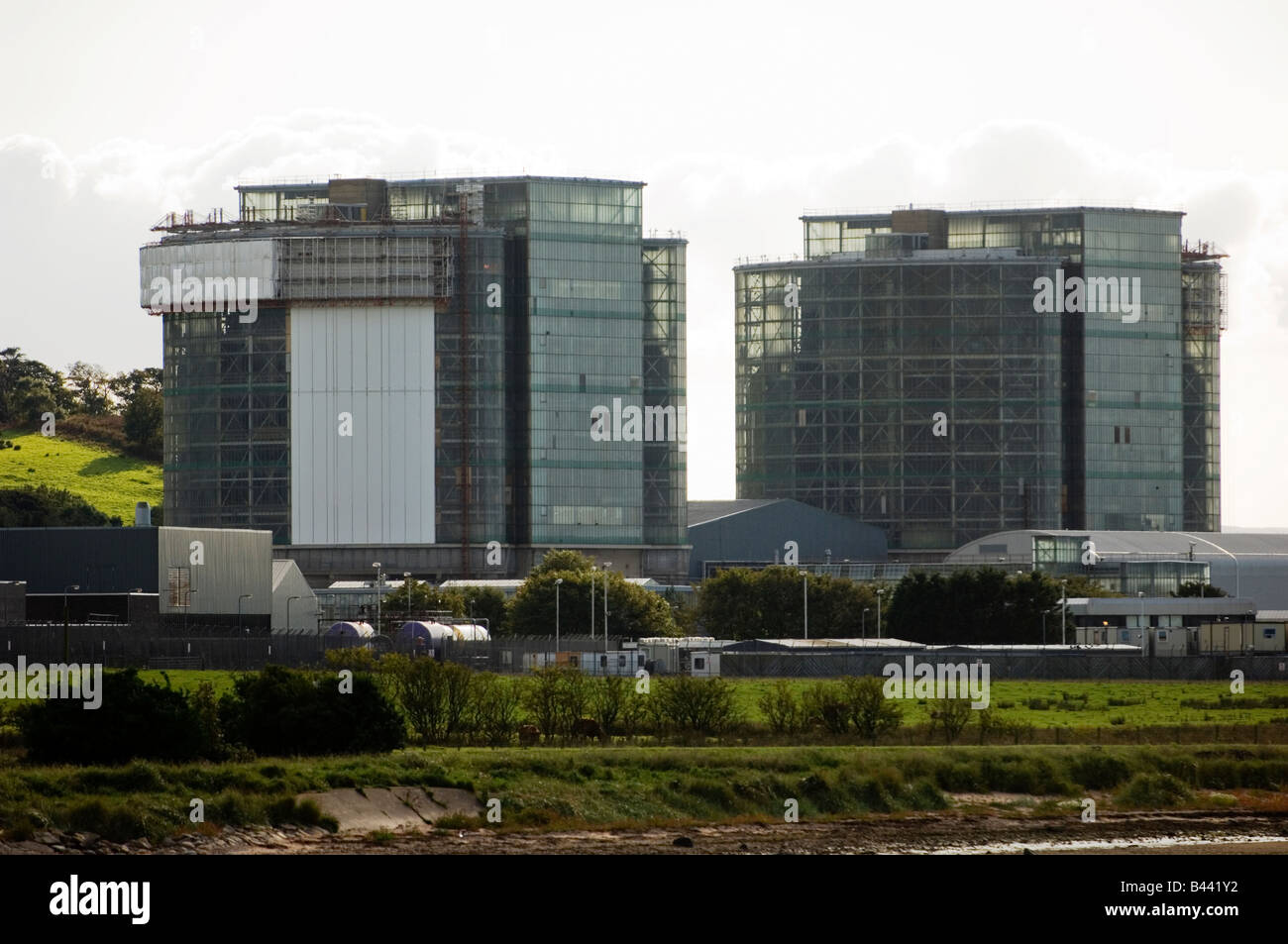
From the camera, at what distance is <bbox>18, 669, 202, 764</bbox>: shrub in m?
65.8

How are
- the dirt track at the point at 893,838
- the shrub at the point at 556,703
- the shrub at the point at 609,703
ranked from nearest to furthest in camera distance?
the dirt track at the point at 893,838 < the shrub at the point at 556,703 < the shrub at the point at 609,703

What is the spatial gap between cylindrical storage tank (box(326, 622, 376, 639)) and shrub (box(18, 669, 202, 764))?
67071 millimetres

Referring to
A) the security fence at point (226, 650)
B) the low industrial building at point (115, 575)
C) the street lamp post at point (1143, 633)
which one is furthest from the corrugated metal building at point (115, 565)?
the street lamp post at point (1143, 633)

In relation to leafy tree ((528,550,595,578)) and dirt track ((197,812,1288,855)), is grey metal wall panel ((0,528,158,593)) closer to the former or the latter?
leafy tree ((528,550,595,578))

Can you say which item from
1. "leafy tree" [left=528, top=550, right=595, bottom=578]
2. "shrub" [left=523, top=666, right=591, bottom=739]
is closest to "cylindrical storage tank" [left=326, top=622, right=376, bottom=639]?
"leafy tree" [left=528, top=550, right=595, bottom=578]

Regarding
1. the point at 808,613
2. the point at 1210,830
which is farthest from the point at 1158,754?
the point at 808,613

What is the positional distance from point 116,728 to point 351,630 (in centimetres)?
7421

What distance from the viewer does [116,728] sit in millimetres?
66000

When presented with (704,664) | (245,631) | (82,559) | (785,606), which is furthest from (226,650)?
(785,606)

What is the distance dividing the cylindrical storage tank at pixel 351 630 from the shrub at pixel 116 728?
67.1 metres

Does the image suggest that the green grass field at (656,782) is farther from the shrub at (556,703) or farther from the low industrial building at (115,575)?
the low industrial building at (115,575)

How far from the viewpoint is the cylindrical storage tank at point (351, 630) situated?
137 metres
